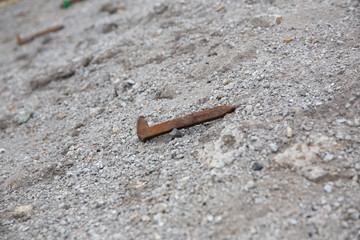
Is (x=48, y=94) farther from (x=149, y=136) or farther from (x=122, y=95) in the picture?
(x=149, y=136)

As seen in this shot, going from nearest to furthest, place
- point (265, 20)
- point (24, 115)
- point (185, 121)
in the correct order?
point (185, 121) < point (265, 20) < point (24, 115)

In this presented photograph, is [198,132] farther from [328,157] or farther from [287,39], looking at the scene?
[287,39]

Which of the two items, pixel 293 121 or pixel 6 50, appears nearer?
pixel 293 121

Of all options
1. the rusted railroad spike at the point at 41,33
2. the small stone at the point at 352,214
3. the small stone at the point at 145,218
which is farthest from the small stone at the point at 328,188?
the rusted railroad spike at the point at 41,33

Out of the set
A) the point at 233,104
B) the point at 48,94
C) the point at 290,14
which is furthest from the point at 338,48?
the point at 48,94

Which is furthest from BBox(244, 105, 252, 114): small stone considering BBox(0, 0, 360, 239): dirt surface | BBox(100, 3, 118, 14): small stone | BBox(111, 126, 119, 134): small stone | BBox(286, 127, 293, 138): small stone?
BBox(100, 3, 118, 14): small stone

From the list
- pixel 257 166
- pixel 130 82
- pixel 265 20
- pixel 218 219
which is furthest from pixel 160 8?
pixel 218 219
